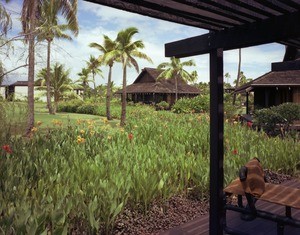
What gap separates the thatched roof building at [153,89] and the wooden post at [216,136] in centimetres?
3766

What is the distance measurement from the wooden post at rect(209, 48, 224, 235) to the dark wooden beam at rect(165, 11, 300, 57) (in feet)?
0.38

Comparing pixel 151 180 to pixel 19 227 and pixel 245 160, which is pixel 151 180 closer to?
pixel 19 227

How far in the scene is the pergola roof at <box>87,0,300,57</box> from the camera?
233 cm

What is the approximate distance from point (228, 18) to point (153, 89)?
128 ft

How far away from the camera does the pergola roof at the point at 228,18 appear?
2.33 metres

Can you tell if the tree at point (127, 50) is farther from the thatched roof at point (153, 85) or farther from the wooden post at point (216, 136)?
the wooden post at point (216, 136)

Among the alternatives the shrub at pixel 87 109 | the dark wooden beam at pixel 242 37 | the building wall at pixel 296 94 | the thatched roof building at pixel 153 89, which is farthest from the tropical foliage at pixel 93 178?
the thatched roof building at pixel 153 89

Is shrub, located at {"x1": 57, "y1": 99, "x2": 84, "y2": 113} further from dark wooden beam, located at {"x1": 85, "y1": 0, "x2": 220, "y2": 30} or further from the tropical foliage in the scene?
dark wooden beam, located at {"x1": 85, "y1": 0, "x2": 220, "y2": 30}

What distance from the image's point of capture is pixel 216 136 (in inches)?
125

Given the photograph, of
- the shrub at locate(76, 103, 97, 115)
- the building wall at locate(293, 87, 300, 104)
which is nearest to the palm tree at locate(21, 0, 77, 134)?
the shrub at locate(76, 103, 97, 115)

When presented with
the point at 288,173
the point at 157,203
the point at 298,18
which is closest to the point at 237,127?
the point at 288,173

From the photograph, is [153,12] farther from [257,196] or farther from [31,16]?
[31,16]

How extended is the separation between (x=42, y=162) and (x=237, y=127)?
249 inches

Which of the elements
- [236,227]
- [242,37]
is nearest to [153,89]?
[236,227]
